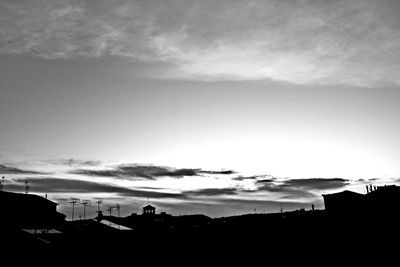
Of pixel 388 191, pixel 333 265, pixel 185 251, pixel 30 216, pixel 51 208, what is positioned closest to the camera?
pixel 333 265

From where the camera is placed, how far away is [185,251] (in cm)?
3111

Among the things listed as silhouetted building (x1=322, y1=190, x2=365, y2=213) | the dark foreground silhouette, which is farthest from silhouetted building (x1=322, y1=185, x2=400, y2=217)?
the dark foreground silhouette

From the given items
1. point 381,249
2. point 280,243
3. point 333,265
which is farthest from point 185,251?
point 381,249

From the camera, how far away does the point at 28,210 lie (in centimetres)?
6088

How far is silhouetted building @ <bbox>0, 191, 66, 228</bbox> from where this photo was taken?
5654 cm

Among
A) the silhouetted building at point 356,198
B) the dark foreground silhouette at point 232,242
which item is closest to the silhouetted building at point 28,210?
the dark foreground silhouette at point 232,242

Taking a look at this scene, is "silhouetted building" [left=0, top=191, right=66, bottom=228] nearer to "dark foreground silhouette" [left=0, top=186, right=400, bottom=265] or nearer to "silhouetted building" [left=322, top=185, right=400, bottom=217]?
"dark foreground silhouette" [left=0, top=186, right=400, bottom=265]

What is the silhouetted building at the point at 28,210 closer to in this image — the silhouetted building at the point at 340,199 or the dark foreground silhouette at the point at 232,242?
the dark foreground silhouette at the point at 232,242

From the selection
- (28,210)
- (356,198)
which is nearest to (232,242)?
(356,198)

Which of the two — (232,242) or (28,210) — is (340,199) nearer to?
(232,242)

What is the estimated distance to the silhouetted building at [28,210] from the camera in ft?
186

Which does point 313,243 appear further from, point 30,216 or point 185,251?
point 30,216

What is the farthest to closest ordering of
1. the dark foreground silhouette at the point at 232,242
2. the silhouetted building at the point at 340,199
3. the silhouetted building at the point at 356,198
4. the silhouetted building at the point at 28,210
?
1. the silhouetted building at the point at 340,199
2. the silhouetted building at the point at 28,210
3. the silhouetted building at the point at 356,198
4. the dark foreground silhouette at the point at 232,242

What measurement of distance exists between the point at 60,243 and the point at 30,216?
3903cm
